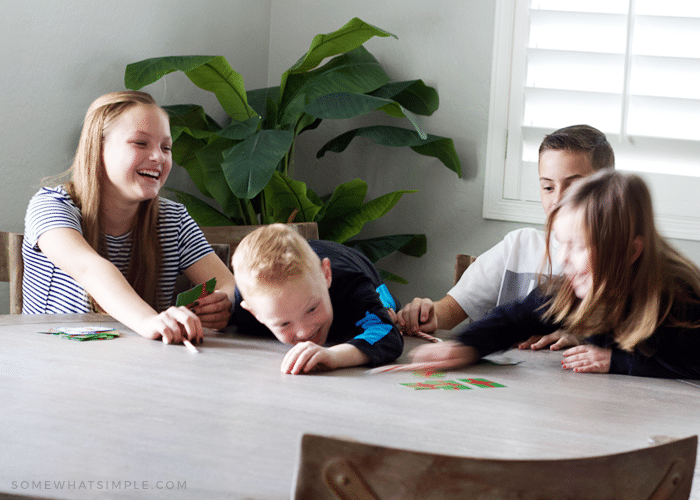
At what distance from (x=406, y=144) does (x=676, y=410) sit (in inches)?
76.5

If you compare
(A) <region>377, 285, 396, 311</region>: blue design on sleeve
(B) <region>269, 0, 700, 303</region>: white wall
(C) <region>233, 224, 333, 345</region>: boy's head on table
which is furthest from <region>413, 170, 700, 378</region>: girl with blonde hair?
(B) <region>269, 0, 700, 303</region>: white wall

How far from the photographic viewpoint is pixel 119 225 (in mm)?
1646

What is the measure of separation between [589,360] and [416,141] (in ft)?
5.68

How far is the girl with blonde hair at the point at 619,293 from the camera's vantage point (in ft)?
3.54

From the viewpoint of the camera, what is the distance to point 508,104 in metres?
2.89

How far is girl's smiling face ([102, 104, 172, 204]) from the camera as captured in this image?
1.58 m

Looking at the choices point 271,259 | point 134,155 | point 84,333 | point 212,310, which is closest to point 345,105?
point 134,155

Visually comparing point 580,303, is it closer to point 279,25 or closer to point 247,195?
point 247,195

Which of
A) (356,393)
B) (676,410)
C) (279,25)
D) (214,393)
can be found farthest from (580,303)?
(279,25)

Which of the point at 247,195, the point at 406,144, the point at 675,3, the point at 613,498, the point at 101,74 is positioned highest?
the point at 675,3

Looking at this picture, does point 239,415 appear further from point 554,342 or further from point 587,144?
point 587,144

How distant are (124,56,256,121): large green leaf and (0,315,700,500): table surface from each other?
132 cm

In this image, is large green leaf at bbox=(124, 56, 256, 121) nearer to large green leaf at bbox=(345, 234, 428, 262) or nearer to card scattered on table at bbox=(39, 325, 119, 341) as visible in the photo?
large green leaf at bbox=(345, 234, 428, 262)

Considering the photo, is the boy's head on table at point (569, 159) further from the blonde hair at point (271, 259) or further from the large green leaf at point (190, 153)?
the large green leaf at point (190, 153)
